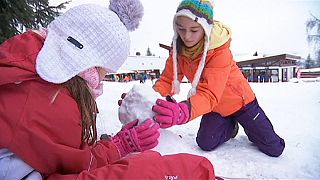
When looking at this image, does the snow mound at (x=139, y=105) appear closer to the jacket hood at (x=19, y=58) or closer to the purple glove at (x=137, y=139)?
the purple glove at (x=137, y=139)

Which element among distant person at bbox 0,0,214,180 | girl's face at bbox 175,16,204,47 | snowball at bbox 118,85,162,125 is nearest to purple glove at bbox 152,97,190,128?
snowball at bbox 118,85,162,125

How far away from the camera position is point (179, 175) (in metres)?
1.03

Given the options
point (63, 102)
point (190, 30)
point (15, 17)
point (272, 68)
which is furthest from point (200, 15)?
point (272, 68)

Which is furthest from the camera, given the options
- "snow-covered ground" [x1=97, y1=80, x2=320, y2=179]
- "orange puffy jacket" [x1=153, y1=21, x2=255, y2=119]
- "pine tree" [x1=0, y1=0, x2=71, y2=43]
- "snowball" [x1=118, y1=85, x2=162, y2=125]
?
"pine tree" [x1=0, y1=0, x2=71, y2=43]

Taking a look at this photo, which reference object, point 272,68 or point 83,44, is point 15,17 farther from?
point 272,68

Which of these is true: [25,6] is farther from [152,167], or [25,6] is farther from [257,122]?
[152,167]

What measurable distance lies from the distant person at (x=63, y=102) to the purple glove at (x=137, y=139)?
151 millimetres

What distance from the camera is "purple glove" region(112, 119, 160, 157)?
1.31m

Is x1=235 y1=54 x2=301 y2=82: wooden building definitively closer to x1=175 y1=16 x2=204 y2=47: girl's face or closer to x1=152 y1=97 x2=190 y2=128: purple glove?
x1=175 y1=16 x2=204 y2=47: girl's face

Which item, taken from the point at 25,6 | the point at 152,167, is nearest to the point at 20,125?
the point at 152,167

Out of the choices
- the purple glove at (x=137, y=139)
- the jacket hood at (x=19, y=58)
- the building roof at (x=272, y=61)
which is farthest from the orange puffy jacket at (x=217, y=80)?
the building roof at (x=272, y=61)

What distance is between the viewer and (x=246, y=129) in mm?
2270

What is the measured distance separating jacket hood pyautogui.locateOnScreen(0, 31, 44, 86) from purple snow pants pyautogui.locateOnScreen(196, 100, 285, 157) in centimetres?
140

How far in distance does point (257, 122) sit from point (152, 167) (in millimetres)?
1351
